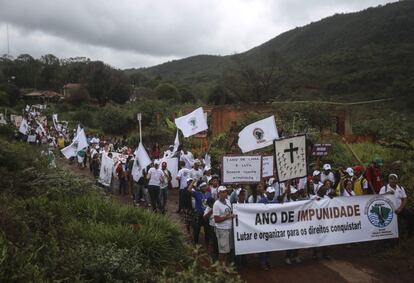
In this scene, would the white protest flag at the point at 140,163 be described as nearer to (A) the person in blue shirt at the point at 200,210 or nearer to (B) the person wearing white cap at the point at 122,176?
(B) the person wearing white cap at the point at 122,176

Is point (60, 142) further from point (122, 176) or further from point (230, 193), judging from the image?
point (230, 193)

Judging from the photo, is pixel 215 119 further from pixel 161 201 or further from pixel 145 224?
pixel 145 224

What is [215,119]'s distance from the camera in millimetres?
27375

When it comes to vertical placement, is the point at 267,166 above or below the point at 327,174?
above

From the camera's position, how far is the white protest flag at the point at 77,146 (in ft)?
69.1

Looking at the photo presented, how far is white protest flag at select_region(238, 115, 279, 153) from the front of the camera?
13016 millimetres

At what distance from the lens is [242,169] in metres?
11.3

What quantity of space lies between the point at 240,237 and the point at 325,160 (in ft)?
31.7

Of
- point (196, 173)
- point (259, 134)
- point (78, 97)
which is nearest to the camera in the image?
point (259, 134)

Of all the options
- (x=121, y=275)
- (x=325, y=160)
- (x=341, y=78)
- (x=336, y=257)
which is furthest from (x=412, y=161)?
(x=341, y=78)

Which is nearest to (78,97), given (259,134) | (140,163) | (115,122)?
(115,122)

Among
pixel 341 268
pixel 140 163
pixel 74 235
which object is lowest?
pixel 341 268

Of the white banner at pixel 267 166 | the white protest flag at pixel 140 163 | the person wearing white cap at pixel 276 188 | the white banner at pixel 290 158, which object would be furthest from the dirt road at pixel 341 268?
the white protest flag at pixel 140 163

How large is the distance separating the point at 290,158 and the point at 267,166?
137 inches
